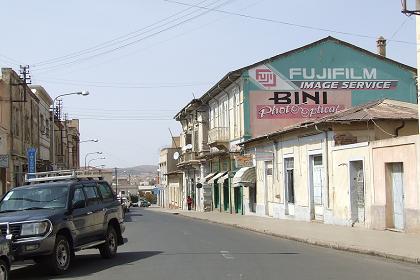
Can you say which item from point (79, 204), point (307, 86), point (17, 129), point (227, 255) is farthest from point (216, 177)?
point (79, 204)

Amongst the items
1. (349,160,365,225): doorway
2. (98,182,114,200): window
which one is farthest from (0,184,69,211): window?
(349,160,365,225): doorway

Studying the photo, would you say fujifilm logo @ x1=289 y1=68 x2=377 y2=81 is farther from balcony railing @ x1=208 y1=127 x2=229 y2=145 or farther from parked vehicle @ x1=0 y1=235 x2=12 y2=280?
parked vehicle @ x1=0 y1=235 x2=12 y2=280

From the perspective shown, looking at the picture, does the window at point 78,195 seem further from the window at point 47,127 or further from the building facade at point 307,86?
the window at point 47,127

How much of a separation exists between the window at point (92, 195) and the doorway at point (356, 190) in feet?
39.2

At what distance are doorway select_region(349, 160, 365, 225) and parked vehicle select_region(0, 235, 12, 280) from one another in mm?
15527

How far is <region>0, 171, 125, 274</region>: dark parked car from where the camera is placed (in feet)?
39.1

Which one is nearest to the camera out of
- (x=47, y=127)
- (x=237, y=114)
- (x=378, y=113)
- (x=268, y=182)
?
(x=378, y=113)

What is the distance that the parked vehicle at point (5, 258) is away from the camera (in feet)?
33.9

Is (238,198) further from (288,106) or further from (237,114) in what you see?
(288,106)

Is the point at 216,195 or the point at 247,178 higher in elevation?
the point at 247,178

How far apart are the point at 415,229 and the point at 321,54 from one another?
77.7 feet

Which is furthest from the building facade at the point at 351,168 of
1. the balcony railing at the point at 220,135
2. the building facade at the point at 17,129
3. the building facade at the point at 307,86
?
the building facade at the point at 17,129

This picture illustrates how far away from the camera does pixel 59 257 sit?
12.5 m

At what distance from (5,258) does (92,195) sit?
4.12 m
